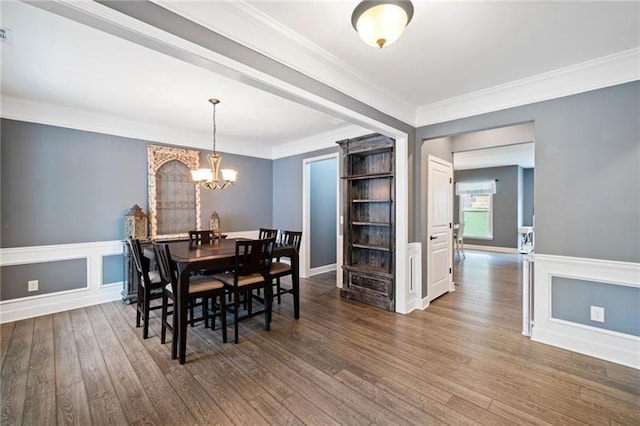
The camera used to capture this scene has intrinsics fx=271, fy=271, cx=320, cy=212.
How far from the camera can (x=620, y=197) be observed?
2.43 meters

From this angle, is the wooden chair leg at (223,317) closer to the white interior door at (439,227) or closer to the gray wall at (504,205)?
the white interior door at (439,227)

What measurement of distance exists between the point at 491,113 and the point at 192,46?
10.2 feet

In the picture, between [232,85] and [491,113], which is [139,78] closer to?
[232,85]

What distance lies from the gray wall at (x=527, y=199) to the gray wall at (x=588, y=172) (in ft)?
23.6

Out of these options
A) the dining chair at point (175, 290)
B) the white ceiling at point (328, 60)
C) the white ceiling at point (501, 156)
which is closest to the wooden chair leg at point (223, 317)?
the dining chair at point (175, 290)

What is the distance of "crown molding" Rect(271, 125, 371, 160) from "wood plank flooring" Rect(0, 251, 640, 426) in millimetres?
2864

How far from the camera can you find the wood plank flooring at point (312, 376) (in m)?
1.82

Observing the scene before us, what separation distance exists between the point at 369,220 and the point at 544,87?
2524 mm

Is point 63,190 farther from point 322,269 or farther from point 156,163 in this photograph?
point 322,269

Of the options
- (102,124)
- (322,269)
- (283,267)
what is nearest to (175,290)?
(283,267)

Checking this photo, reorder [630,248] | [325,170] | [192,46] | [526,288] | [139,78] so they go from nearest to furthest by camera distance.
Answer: [192,46] < [630,248] < [139,78] < [526,288] < [325,170]

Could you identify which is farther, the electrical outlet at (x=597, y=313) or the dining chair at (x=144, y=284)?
the dining chair at (x=144, y=284)

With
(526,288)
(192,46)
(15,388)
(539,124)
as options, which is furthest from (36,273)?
(539,124)

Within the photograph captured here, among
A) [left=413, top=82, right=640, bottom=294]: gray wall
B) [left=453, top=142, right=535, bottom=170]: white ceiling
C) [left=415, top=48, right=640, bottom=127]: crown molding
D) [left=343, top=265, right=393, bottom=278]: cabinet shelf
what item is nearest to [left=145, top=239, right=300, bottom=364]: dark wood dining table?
[left=343, top=265, right=393, bottom=278]: cabinet shelf
